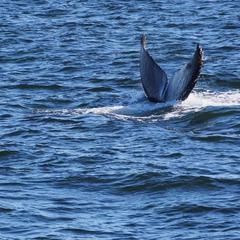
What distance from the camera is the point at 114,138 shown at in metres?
17.9

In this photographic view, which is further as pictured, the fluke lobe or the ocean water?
the fluke lobe

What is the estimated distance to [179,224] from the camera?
527 inches

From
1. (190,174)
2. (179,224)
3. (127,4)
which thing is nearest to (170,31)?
(127,4)

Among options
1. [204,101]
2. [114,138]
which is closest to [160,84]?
[204,101]

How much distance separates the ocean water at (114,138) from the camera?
1360 centimetres

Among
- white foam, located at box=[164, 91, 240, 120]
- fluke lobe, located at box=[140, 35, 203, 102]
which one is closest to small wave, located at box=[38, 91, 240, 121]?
white foam, located at box=[164, 91, 240, 120]

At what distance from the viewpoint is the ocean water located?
13602 millimetres

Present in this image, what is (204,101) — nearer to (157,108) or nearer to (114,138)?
(157,108)

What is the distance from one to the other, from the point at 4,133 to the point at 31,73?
20.9ft

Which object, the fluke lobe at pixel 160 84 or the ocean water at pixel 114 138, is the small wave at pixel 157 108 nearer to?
the ocean water at pixel 114 138

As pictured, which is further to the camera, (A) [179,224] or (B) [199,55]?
(B) [199,55]

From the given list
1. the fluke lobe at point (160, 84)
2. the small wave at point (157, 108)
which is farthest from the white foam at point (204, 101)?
the fluke lobe at point (160, 84)

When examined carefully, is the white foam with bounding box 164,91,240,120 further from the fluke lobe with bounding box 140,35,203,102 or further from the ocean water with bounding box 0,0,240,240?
the fluke lobe with bounding box 140,35,203,102

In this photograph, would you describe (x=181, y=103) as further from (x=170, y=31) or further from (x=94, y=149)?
(x=170, y=31)
